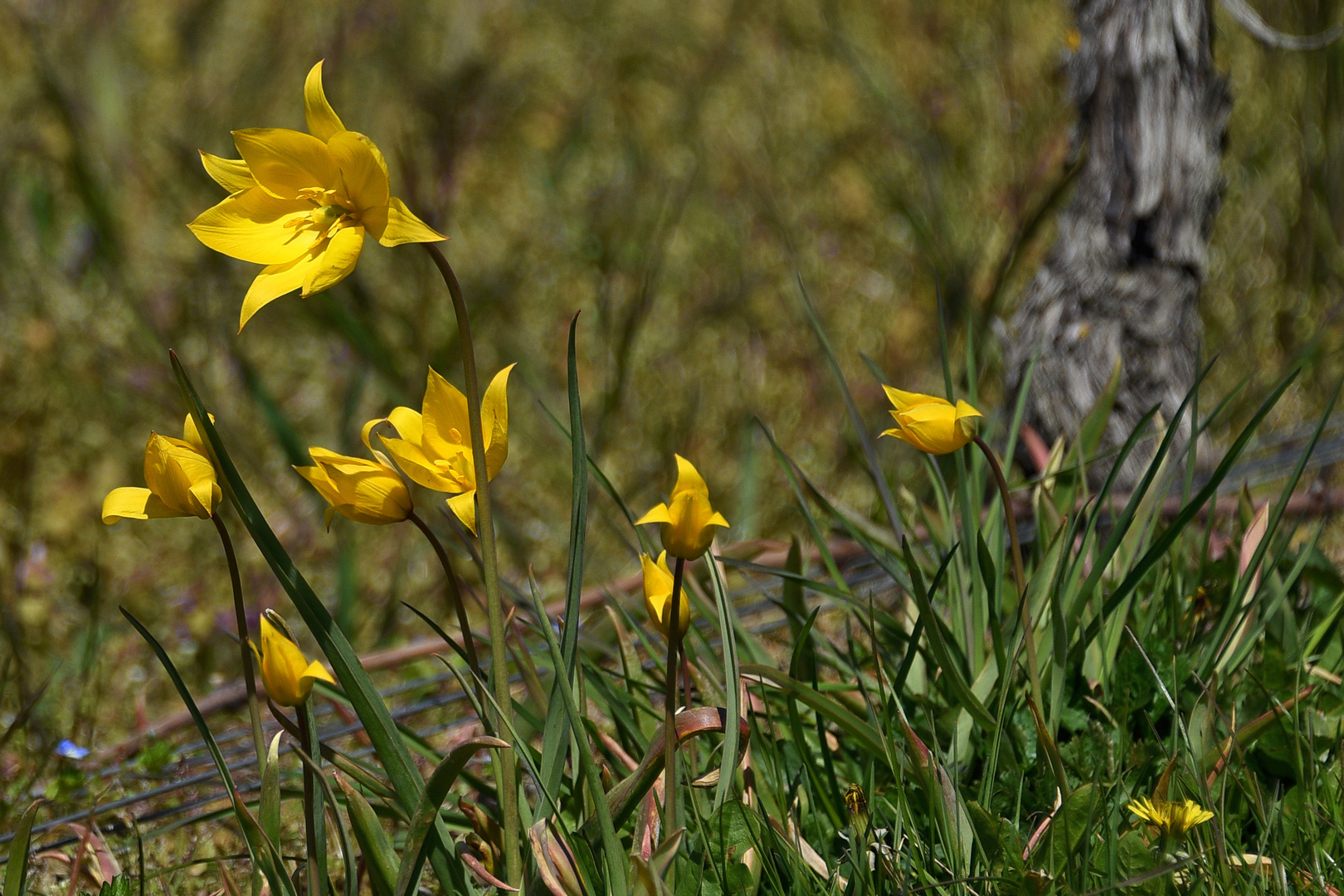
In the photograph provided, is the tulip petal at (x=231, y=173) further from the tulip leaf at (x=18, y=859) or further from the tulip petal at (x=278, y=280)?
the tulip leaf at (x=18, y=859)

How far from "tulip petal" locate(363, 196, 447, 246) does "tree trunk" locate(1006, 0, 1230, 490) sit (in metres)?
1.55

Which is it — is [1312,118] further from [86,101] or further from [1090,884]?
[86,101]

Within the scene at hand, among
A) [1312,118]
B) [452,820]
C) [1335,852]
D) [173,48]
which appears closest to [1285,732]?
[1335,852]

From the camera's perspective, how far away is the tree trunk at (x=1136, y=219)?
198 cm

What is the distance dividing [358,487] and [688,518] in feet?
0.93

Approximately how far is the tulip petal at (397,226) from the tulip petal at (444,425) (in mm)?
182

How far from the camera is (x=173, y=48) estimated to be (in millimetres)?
4695

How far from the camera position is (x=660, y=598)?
976 mm

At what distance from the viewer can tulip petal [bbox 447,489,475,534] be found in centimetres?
91

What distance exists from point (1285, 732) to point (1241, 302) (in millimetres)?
2515

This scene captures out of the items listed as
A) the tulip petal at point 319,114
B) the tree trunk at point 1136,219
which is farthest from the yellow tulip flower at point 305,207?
the tree trunk at point 1136,219

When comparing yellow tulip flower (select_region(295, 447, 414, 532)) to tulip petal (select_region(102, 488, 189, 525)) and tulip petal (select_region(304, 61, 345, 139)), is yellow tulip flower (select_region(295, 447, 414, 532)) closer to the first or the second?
tulip petal (select_region(102, 488, 189, 525))

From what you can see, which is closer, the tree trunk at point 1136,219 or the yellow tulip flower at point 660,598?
the yellow tulip flower at point 660,598

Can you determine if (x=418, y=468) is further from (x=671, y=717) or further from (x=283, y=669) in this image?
(x=671, y=717)
